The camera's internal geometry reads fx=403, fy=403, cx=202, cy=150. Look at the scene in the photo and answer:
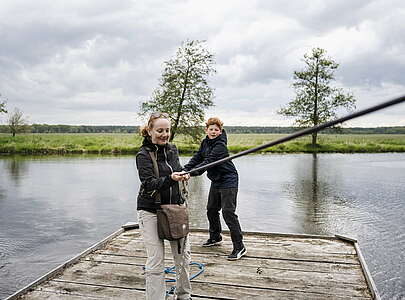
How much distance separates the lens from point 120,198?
12.2 m

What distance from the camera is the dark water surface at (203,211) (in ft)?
21.9

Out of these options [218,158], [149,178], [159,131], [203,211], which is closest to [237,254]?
[218,158]

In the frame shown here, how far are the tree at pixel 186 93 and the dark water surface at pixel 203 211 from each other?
4.56 m

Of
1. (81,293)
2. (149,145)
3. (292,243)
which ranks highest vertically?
(149,145)

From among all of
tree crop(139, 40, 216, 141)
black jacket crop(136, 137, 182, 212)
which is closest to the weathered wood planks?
black jacket crop(136, 137, 182, 212)

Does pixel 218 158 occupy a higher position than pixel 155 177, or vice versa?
pixel 218 158

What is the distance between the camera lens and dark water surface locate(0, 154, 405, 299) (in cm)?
666

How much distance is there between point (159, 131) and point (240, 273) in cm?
203

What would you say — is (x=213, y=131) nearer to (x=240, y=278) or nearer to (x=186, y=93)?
(x=240, y=278)

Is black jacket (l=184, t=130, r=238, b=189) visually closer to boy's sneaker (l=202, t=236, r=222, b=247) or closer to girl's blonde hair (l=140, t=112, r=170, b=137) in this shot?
boy's sneaker (l=202, t=236, r=222, b=247)

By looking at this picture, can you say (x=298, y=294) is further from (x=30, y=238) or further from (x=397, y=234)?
(x=30, y=238)

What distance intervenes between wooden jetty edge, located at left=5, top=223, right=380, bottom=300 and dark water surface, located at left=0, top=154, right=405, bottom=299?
1032 millimetres

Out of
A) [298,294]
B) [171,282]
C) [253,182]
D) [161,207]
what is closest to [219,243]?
[171,282]

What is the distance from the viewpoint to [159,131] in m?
3.69
